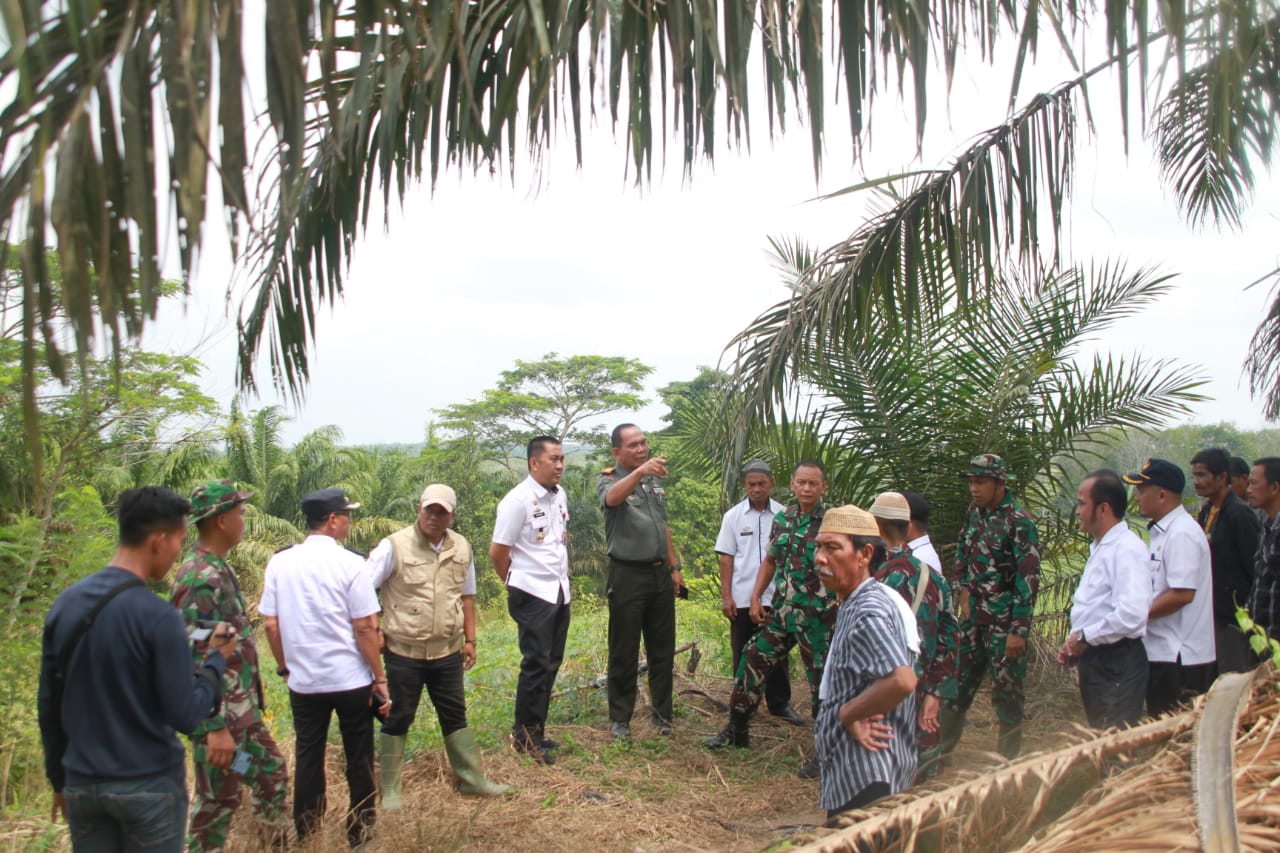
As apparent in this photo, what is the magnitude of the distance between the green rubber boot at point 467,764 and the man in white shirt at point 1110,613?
296cm

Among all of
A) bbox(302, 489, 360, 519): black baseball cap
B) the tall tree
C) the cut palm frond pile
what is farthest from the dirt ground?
the tall tree

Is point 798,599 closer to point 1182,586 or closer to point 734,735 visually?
point 734,735

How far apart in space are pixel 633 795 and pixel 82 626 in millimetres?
3456

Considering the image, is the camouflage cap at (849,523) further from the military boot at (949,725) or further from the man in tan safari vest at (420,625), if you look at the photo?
the military boot at (949,725)

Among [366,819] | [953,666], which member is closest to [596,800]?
[366,819]

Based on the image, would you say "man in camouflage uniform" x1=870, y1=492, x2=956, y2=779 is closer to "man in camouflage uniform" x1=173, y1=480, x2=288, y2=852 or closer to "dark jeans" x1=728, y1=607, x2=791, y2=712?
"dark jeans" x1=728, y1=607, x2=791, y2=712

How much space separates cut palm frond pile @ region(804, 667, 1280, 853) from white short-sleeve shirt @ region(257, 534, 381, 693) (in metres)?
2.82

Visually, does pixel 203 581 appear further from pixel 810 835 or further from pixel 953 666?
pixel 953 666

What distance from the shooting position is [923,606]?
13.1ft

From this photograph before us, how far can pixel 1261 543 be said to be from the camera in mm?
4824

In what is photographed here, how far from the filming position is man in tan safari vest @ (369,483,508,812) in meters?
5.18

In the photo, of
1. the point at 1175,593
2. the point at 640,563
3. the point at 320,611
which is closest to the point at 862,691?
the point at 1175,593

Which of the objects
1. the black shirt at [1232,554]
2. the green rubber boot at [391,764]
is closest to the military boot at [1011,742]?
the black shirt at [1232,554]

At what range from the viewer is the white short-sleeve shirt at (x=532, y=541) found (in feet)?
19.8
